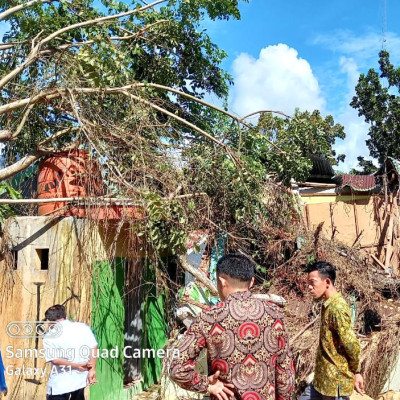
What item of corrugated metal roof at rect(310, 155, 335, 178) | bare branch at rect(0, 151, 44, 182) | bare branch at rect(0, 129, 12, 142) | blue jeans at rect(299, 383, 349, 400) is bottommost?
blue jeans at rect(299, 383, 349, 400)

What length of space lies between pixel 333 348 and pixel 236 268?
4.31 feet

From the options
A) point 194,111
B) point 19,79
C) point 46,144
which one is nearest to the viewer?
point 46,144

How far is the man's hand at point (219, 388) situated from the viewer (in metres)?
2.28

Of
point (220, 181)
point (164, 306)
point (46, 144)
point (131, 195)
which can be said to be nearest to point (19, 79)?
point (46, 144)

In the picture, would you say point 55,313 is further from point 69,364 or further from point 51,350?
point 69,364

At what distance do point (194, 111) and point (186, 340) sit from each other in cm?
690

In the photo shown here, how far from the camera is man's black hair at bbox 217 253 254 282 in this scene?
239cm

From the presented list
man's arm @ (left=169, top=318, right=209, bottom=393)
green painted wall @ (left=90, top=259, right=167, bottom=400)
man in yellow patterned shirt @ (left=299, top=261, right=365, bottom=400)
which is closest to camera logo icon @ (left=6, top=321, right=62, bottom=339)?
green painted wall @ (left=90, top=259, right=167, bottom=400)

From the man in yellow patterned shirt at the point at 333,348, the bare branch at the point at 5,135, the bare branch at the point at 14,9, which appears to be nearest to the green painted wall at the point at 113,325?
the bare branch at the point at 5,135

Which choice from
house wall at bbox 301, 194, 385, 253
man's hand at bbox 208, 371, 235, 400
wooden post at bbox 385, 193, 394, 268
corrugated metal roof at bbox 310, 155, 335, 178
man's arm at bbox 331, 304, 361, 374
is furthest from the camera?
corrugated metal roof at bbox 310, 155, 335, 178

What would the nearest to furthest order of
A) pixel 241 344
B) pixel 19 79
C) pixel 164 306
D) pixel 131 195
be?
1. pixel 241 344
2. pixel 131 195
3. pixel 19 79
4. pixel 164 306

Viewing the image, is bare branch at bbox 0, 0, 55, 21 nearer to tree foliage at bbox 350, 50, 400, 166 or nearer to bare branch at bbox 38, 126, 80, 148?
bare branch at bbox 38, 126, 80, 148

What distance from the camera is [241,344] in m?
2.30

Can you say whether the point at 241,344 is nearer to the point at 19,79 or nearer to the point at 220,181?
the point at 220,181
